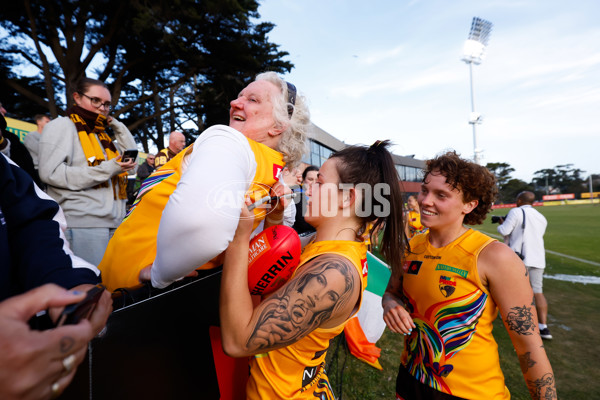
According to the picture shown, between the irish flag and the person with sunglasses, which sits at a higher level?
the person with sunglasses

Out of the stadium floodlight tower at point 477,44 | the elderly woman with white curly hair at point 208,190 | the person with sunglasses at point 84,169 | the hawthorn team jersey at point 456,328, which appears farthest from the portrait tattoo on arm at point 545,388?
the stadium floodlight tower at point 477,44

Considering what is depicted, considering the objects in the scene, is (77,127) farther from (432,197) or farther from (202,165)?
(432,197)

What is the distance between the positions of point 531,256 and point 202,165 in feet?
21.5

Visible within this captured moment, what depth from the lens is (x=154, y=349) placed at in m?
1.41

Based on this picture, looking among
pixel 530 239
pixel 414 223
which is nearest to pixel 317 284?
pixel 530 239

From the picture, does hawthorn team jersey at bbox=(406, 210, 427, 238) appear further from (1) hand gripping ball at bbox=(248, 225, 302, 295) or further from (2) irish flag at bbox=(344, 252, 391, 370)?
(1) hand gripping ball at bbox=(248, 225, 302, 295)

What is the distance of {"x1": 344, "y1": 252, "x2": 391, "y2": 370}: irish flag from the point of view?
4344mm

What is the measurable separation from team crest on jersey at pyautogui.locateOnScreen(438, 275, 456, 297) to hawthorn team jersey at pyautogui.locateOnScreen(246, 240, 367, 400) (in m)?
0.82

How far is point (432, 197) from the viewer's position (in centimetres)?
229

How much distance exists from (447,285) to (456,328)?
0.27m

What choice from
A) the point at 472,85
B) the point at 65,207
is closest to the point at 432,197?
the point at 65,207

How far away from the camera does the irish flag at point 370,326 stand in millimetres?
4344

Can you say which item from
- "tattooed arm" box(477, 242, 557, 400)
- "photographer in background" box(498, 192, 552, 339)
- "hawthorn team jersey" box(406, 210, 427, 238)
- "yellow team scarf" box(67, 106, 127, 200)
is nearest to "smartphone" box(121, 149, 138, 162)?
"yellow team scarf" box(67, 106, 127, 200)

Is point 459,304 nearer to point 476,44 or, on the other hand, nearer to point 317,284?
point 317,284
